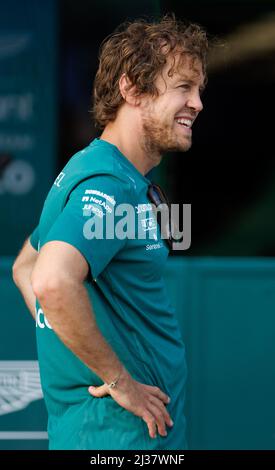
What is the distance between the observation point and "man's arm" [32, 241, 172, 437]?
Result: 82.5 inches

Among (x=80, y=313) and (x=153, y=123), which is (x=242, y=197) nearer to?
(x=153, y=123)

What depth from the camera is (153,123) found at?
2453 millimetres

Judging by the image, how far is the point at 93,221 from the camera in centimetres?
215

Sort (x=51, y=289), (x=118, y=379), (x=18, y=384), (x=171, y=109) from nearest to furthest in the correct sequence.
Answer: (x=51, y=289), (x=118, y=379), (x=171, y=109), (x=18, y=384)

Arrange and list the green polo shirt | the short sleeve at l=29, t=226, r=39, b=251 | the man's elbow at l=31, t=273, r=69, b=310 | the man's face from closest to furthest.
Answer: the man's elbow at l=31, t=273, r=69, b=310 → the green polo shirt → the man's face → the short sleeve at l=29, t=226, r=39, b=251

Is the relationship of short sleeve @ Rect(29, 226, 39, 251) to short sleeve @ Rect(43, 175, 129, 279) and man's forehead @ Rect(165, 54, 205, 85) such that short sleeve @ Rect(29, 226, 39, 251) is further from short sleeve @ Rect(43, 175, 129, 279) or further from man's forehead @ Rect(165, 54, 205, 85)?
man's forehead @ Rect(165, 54, 205, 85)

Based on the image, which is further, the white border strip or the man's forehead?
the white border strip

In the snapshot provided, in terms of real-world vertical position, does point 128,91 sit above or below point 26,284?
above

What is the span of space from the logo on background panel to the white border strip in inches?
4.5

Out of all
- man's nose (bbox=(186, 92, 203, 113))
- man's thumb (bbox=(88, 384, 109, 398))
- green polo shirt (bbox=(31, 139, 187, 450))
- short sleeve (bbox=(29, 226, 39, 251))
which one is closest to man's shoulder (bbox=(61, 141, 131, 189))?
green polo shirt (bbox=(31, 139, 187, 450))

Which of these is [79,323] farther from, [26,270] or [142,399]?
[26,270]

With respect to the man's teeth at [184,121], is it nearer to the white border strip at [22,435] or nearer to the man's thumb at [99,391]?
the man's thumb at [99,391]

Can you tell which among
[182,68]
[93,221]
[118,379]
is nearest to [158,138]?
[182,68]

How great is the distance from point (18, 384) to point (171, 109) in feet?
6.73
